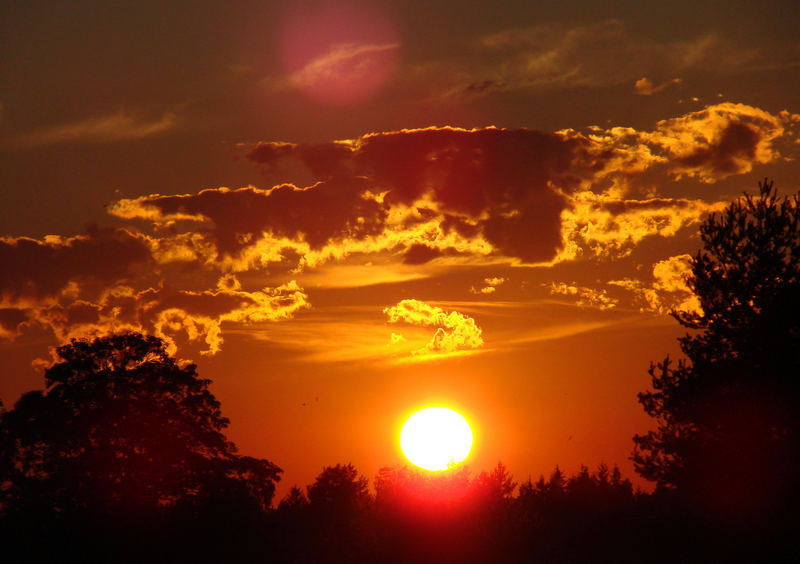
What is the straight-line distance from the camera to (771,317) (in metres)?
40.2

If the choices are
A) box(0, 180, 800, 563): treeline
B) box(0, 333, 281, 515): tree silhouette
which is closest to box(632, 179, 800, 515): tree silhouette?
box(0, 180, 800, 563): treeline

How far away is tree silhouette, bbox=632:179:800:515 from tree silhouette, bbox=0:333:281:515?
77.7 feet

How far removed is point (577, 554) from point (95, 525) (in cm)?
3420

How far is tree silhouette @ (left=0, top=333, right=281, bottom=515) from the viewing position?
5056 centimetres

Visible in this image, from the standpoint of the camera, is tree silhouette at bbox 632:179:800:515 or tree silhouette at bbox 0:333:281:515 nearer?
tree silhouette at bbox 632:179:800:515

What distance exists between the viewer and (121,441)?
52719 millimetres

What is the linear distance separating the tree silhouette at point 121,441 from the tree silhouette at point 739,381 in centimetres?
2367

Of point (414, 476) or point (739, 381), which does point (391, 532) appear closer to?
point (414, 476)

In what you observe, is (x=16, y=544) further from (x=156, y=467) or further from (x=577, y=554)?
(x=577, y=554)

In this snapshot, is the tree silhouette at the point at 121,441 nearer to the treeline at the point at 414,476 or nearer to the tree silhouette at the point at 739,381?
the treeline at the point at 414,476

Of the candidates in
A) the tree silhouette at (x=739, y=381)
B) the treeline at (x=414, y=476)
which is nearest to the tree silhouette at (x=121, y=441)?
the treeline at (x=414, y=476)

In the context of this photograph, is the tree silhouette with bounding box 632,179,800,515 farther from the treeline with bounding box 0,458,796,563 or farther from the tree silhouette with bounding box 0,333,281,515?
the tree silhouette with bounding box 0,333,281,515

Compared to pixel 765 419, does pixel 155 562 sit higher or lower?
lower

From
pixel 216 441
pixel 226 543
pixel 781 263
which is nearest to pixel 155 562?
pixel 226 543
